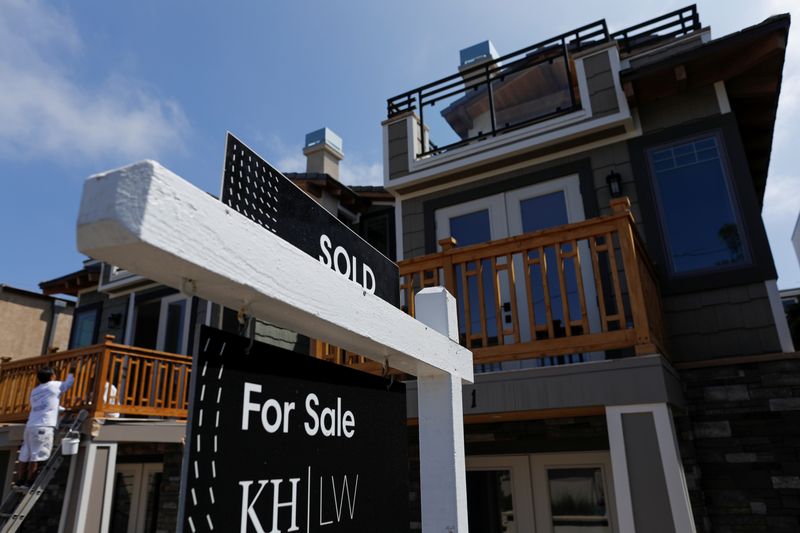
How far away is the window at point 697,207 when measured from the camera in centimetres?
569

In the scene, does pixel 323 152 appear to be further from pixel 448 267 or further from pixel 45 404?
pixel 448 267

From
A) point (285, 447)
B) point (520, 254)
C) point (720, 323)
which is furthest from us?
point (520, 254)

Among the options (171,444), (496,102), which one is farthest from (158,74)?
(496,102)

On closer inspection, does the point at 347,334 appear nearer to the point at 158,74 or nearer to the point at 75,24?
the point at 158,74

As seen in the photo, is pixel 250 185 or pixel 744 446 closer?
pixel 250 185

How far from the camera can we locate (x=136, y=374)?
8.81 m

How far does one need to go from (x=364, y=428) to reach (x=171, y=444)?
929 centimetres

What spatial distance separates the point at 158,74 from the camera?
5070 mm

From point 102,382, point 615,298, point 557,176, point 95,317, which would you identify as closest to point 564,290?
point 615,298

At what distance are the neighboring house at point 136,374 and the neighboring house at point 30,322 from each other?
2.11 meters

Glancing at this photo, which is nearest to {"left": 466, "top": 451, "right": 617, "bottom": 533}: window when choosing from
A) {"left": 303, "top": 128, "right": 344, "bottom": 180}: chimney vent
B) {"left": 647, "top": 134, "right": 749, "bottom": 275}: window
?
{"left": 647, "top": 134, "right": 749, "bottom": 275}: window

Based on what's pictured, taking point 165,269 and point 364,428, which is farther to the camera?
point 364,428

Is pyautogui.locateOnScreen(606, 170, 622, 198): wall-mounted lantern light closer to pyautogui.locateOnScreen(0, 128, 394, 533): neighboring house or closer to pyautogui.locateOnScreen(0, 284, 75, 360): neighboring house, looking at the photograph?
pyautogui.locateOnScreen(0, 128, 394, 533): neighboring house

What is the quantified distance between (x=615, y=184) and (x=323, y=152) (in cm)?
805
